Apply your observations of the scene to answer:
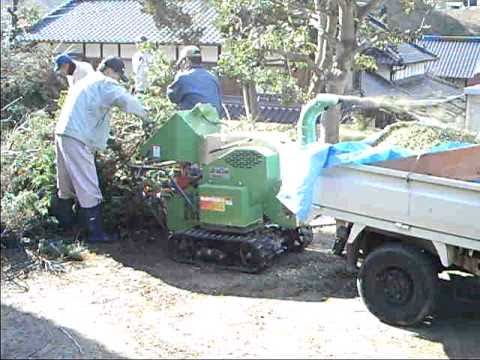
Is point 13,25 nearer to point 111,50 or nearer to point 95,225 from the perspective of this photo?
point 95,225

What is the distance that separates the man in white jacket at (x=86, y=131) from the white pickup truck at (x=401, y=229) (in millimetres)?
2252

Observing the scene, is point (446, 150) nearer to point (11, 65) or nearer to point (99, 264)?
point (99, 264)

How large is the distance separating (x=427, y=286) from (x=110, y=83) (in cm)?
337

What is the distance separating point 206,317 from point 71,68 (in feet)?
11.8

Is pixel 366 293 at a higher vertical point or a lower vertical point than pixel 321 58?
lower

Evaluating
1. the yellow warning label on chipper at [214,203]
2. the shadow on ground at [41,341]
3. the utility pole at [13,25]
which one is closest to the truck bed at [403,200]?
the yellow warning label on chipper at [214,203]

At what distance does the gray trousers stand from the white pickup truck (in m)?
2.37

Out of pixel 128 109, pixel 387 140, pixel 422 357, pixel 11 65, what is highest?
pixel 11 65

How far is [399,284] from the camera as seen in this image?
5.37 metres

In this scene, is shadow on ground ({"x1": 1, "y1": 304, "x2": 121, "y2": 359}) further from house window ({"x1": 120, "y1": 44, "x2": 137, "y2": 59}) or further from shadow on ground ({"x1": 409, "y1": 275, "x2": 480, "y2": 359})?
house window ({"x1": 120, "y1": 44, "x2": 137, "y2": 59})

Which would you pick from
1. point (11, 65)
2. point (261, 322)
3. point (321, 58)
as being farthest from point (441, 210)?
point (321, 58)

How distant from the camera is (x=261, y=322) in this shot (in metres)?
5.39

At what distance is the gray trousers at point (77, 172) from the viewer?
6902mm

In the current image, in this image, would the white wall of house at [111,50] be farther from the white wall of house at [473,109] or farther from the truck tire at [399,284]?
the truck tire at [399,284]
